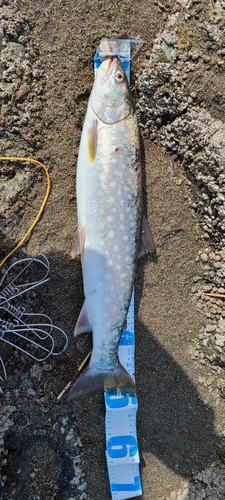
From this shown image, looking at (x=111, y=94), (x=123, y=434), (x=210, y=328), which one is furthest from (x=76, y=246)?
(x=123, y=434)

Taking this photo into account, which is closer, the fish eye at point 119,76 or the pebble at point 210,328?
the fish eye at point 119,76

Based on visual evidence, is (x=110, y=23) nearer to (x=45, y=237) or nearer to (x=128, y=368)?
(x=45, y=237)

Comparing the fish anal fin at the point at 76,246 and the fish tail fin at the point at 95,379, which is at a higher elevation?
the fish anal fin at the point at 76,246

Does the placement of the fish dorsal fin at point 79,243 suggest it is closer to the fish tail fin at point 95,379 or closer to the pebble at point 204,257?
the fish tail fin at point 95,379

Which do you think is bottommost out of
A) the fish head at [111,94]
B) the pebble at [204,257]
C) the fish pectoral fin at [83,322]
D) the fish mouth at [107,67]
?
the fish pectoral fin at [83,322]

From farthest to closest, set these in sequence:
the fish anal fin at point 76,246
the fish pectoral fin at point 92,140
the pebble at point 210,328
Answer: the pebble at point 210,328 → the fish anal fin at point 76,246 → the fish pectoral fin at point 92,140

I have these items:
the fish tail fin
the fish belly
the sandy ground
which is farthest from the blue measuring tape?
the fish belly

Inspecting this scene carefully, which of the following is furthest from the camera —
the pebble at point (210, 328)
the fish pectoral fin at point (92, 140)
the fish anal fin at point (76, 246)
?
the pebble at point (210, 328)

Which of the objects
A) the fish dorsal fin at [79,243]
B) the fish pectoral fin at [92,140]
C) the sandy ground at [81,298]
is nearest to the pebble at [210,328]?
the sandy ground at [81,298]
